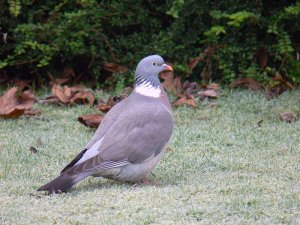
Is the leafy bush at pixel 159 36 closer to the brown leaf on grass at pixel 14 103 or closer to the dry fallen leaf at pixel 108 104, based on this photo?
the dry fallen leaf at pixel 108 104

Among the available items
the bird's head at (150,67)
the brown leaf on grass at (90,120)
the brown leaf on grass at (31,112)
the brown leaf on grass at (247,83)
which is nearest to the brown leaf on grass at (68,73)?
the brown leaf on grass at (31,112)

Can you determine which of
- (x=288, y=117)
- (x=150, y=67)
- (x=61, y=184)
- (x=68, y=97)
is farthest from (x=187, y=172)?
(x=68, y=97)

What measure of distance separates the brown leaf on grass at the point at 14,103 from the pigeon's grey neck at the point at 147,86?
1901mm

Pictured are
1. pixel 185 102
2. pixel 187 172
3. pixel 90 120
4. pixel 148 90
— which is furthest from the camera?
pixel 185 102

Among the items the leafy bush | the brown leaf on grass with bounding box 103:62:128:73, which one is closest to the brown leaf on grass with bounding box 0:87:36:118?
the leafy bush

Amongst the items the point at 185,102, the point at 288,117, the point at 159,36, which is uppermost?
the point at 159,36

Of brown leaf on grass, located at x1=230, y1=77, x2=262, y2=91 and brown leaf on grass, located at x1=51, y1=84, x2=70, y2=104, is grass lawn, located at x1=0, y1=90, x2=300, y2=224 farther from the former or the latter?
brown leaf on grass, located at x1=230, y1=77, x2=262, y2=91

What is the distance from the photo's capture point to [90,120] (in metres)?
6.99

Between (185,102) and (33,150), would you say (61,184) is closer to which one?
(33,150)

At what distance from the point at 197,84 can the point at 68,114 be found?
5.61 ft

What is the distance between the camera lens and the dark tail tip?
16.3ft

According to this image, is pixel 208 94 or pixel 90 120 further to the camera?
pixel 208 94

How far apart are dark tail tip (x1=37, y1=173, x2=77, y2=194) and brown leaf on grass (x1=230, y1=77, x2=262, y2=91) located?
154 inches

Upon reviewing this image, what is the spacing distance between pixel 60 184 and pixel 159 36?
409 cm
